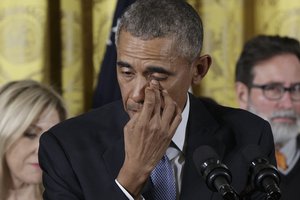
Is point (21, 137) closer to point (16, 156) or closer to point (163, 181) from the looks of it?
point (16, 156)

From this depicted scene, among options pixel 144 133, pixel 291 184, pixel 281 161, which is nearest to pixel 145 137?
pixel 144 133

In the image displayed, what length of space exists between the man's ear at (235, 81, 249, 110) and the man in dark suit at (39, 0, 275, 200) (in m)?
1.31

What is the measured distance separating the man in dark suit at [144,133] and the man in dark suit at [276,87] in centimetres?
121

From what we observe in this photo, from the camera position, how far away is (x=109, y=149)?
207cm

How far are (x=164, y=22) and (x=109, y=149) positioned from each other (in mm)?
390

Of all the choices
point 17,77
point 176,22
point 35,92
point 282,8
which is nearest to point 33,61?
point 17,77

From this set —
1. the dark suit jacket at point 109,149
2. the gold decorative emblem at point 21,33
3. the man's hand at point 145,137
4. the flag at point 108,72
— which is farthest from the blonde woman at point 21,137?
the man's hand at point 145,137

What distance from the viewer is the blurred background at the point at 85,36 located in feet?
11.6

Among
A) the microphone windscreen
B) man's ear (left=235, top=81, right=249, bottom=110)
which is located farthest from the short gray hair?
man's ear (left=235, top=81, right=249, bottom=110)

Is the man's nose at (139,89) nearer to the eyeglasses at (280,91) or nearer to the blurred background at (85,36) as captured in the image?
the eyeglasses at (280,91)

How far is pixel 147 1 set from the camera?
6.64ft

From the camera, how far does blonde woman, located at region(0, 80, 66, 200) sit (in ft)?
9.60

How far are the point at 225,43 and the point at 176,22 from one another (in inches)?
78.5

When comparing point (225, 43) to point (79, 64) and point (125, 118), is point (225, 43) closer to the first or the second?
point (79, 64)
